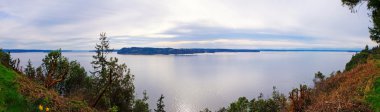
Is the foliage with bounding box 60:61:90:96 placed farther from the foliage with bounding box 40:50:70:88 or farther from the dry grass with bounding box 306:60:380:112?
the dry grass with bounding box 306:60:380:112

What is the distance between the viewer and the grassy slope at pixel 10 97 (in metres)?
10.5

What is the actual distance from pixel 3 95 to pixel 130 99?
3691 centimetres

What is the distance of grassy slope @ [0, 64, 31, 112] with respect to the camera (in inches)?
412

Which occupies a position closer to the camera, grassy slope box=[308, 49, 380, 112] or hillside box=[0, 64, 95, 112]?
hillside box=[0, 64, 95, 112]

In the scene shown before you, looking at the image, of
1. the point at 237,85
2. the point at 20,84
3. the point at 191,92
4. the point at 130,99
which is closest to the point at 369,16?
the point at 20,84

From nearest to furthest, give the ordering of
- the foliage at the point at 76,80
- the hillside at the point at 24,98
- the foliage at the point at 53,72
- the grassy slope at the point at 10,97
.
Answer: the grassy slope at the point at 10,97, the hillside at the point at 24,98, the foliage at the point at 53,72, the foliage at the point at 76,80

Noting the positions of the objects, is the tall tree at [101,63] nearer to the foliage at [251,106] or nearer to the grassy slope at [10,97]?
the foliage at [251,106]

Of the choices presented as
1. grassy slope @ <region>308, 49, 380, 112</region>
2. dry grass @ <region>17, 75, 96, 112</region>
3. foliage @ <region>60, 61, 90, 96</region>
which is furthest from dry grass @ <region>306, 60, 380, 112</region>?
foliage @ <region>60, 61, 90, 96</region>

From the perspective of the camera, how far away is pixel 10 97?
432 inches

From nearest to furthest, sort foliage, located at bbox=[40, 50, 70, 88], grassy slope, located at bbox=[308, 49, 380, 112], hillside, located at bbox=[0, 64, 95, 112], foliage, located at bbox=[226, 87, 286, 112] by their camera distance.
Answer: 1. hillside, located at bbox=[0, 64, 95, 112]
2. grassy slope, located at bbox=[308, 49, 380, 112]
3. foliage, located at bbox=[40, 50, 70, 88]
4. foliage, located at bbox=[226, 87, 286, 112]

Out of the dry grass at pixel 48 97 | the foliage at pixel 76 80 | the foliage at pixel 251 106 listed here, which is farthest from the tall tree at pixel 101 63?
the dry grass at pixel 48 97

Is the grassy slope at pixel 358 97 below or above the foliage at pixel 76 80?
above

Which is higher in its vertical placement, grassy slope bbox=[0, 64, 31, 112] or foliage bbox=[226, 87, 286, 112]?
grassy slope bbox=[0, 64, 31, 112]

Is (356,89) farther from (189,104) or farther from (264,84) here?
(264,84)
